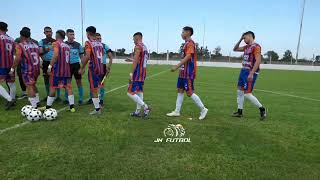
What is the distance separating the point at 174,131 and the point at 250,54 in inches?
120

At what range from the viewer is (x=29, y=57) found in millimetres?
8750

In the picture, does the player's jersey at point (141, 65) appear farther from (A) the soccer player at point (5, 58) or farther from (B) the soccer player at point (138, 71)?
(A) the soccer player at point (5, 58)

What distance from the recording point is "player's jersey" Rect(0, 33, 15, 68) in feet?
30.1

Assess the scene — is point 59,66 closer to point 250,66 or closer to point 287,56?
point 250,66

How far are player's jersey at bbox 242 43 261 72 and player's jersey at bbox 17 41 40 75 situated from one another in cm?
532

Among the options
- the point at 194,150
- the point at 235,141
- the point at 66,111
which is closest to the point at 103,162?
the point at 194,150

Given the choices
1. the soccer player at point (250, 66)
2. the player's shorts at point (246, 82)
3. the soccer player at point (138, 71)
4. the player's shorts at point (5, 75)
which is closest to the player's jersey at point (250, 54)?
the soccer player at point (250, 66)

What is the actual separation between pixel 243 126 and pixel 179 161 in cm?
293

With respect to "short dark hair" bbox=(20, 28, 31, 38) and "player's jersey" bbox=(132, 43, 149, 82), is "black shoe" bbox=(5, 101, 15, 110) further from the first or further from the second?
"player's jersey" bbox=(132, 43, 149, 82)

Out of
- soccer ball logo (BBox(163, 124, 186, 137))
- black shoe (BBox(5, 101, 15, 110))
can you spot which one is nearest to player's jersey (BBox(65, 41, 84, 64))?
black shoe (BBox(5, 101, 15, 110))

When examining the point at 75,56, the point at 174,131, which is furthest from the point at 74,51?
the point at 174,131

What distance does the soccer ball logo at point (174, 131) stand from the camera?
273 inches

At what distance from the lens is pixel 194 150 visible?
600 cm

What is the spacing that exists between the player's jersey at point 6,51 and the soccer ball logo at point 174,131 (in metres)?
4.83
